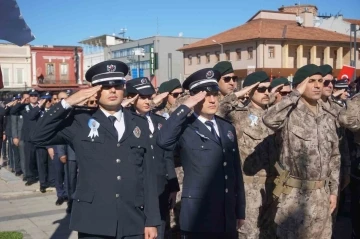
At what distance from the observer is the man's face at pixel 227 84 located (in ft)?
19.8

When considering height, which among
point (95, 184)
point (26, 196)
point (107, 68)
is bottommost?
point (26, 196)

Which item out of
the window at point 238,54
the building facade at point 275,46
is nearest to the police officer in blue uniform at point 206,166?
the building facade at point 275,46

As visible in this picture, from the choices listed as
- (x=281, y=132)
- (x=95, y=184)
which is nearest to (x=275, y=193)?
(x=281, y=132)

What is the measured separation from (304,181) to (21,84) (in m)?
63.6

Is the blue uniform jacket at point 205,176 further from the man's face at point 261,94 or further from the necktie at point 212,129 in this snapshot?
the man's face at point 261,94

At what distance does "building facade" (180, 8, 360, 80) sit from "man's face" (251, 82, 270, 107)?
42877 millimetres

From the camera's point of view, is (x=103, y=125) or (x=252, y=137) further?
(x=252, y=137)

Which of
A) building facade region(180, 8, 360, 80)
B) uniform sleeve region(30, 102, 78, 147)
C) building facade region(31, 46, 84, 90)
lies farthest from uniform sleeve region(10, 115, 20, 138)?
building facade region(31, 46, 84, 90)

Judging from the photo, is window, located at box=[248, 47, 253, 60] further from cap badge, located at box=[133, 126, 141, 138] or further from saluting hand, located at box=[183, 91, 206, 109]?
cap badge, located at box=[133, 126, 141, 138]

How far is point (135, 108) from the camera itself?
6070mm

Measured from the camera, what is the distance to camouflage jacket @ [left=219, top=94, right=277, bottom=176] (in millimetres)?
5691

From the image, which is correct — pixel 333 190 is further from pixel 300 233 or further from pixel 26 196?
pixel 26 196

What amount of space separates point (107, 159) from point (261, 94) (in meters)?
2.86

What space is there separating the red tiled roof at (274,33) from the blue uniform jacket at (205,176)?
47.4 m
